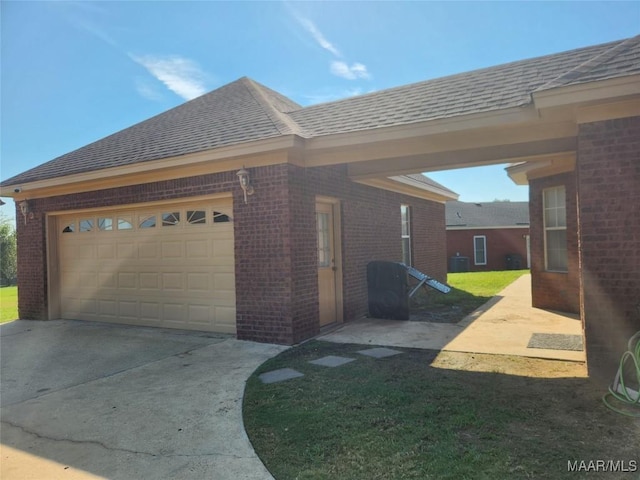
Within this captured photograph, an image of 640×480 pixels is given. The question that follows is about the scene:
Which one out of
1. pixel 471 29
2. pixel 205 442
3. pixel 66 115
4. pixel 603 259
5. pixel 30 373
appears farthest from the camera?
pixel 66 115

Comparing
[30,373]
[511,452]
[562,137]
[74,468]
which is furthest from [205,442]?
[562,137]

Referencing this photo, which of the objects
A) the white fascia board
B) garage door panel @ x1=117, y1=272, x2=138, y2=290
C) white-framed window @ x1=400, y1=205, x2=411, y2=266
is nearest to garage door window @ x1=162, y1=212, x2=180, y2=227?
garage door panel @ x1=117, y1=272, x2=138, y2=290

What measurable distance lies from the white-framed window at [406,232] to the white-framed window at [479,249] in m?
15.0

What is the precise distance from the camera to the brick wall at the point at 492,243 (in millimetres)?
26234

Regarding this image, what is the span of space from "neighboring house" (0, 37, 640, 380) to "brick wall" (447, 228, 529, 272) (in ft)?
53.8

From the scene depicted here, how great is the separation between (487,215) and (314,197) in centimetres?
2360

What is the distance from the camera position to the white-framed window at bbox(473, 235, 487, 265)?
86.3 feet

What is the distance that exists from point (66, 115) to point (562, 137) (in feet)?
35.8

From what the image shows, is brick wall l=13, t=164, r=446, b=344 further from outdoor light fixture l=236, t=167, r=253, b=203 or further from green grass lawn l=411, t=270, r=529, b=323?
green grass lawn l=411, t=270, r=529, b=323

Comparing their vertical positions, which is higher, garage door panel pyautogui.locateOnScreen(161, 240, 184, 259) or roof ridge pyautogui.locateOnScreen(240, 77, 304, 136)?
roof ridge pyautogui.locateOnScreen(240, 77, 304, 136)

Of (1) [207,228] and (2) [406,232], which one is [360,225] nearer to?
(1) [207,228]

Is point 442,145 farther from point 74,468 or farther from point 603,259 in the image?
point 74,468

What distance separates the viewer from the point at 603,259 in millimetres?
4766

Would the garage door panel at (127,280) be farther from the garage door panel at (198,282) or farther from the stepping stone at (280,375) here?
the stepping stone at (280,375)
